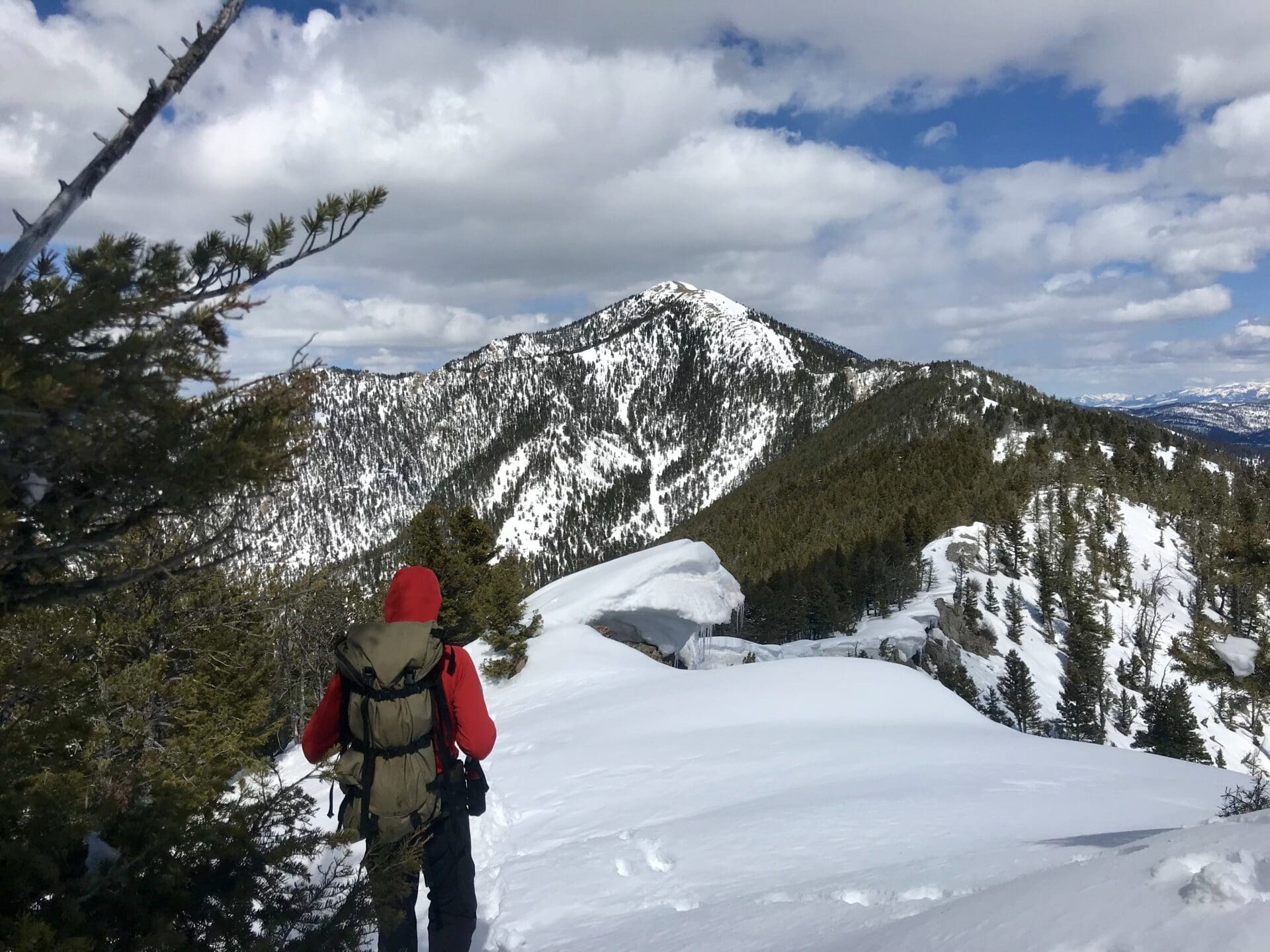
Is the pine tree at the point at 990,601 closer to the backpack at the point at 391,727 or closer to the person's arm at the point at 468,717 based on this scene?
the person's arm at the point at 468,717

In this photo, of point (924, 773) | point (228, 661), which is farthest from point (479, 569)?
point (924, 773)

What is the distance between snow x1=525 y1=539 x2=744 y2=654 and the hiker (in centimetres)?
1798

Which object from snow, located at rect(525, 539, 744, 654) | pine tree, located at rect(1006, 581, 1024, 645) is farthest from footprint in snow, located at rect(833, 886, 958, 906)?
pine tree, located at rect(1006, 581, 1024, 645)

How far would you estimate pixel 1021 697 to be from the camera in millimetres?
41906

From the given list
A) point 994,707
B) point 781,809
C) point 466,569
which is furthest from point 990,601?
point 781,809

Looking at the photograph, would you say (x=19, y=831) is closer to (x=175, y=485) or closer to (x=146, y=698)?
(x=175, y=485)

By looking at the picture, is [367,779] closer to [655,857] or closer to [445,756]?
[445,756]

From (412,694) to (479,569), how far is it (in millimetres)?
19005

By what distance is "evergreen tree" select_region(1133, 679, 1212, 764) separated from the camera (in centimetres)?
3678

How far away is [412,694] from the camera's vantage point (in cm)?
389

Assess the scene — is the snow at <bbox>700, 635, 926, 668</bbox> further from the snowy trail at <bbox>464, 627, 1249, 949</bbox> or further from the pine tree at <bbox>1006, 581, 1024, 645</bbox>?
the snowy trail at <bbox>464, 627, 1249, 949</bbox>

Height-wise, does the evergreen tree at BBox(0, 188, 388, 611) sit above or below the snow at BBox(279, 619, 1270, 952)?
above

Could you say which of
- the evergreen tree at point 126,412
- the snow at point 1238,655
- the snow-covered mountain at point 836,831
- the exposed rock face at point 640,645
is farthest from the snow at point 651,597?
the evergreen tree at point 126,412

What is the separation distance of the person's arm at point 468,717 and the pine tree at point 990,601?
57239mm
